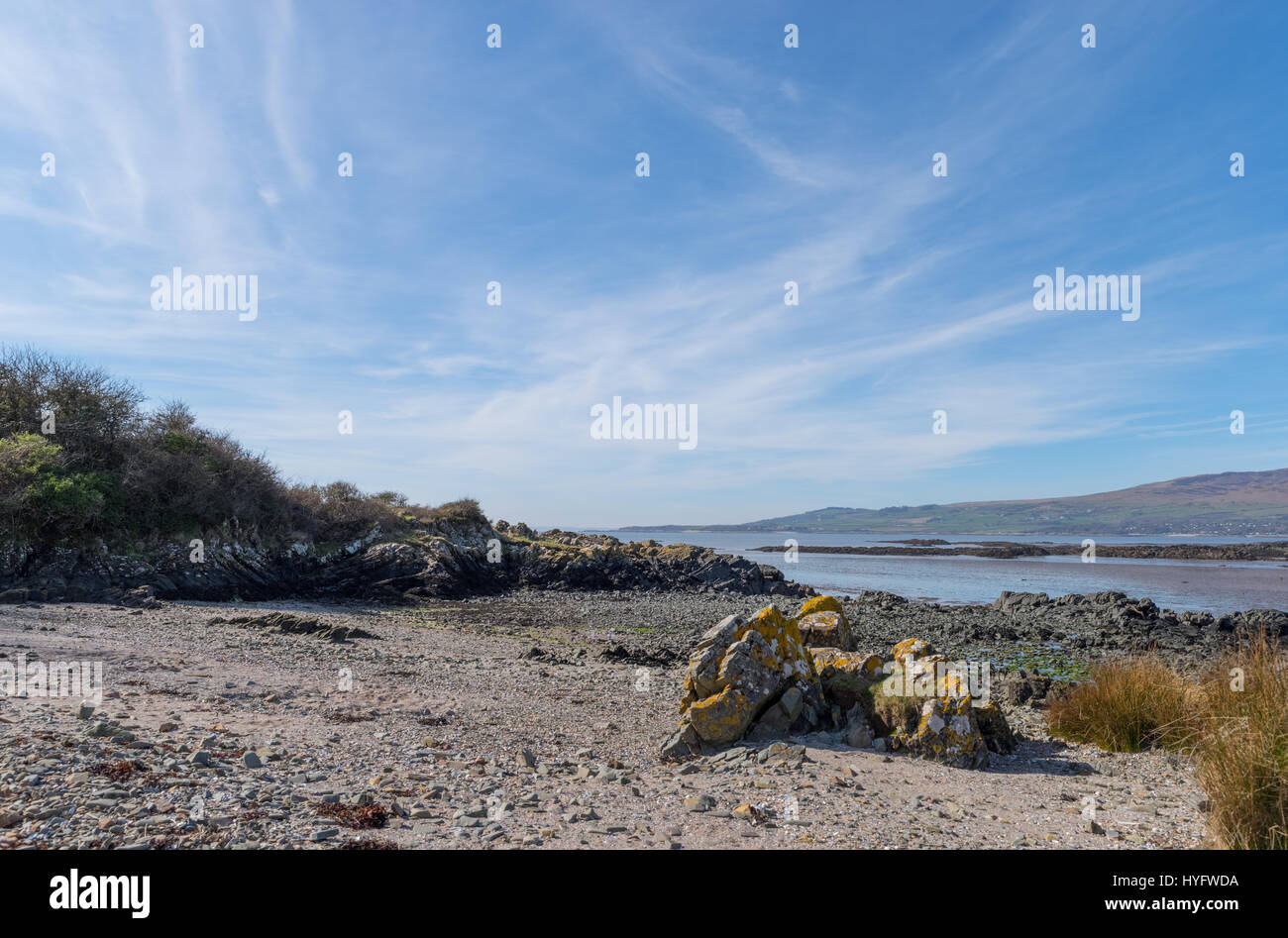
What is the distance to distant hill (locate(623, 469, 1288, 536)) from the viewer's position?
13412 cm

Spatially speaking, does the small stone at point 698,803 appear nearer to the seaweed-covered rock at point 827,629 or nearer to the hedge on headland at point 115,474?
the seaweed-covered rock at point 827,629

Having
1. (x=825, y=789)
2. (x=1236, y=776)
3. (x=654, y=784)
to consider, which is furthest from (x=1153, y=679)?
(x=654, y=784)

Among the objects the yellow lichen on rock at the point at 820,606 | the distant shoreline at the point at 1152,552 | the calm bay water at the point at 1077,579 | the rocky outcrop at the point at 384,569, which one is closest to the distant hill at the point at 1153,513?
the distant shoreline at the point at 1152,552

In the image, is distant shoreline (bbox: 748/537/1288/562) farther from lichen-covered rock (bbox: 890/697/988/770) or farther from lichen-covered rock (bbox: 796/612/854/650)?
lichen-covered rock (bbox: 890/697/988/770)

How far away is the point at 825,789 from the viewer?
21.7ft

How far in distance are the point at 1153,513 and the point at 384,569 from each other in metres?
185
